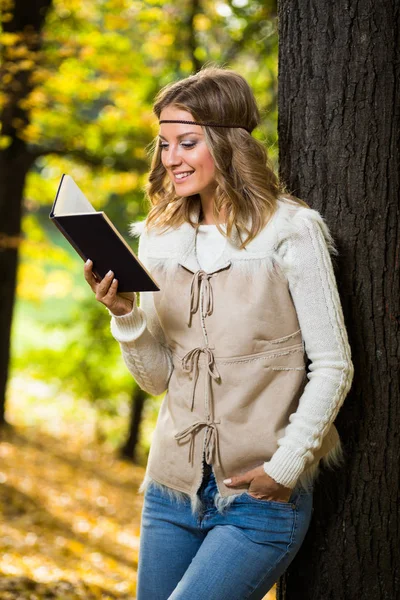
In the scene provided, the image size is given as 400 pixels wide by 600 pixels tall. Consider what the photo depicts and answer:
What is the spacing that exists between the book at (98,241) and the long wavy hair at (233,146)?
1.09ft

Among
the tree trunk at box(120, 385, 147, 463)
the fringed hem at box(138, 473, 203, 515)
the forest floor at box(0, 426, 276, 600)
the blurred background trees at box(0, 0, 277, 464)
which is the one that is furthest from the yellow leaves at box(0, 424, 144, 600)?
the fringed hem at box(138, 473, 203, 515)

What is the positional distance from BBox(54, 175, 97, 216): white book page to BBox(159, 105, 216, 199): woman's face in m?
0.30

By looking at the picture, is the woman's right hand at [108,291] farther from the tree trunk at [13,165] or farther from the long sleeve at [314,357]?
the tree trunk at [13,165]

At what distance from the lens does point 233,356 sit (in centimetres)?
237

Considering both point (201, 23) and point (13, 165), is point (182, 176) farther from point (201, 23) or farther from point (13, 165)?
A: point (201, 23)

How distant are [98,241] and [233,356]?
546mm

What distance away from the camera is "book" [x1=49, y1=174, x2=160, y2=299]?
2211mm

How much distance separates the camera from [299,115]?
8.74ft

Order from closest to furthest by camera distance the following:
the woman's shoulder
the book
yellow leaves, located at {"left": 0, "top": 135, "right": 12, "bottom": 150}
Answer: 1. the book
2. the woman's shoulder
3. yellow leaves, located at {"left": 0, "top": 135, "right": 12, "bottom": 150}

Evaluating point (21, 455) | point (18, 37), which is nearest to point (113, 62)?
point (18, 37)

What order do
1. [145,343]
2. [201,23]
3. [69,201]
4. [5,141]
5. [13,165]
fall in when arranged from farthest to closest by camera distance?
1. [201,23]
2. [13,165]
3. [5,141]
4. [145,343]
5. [69,201]

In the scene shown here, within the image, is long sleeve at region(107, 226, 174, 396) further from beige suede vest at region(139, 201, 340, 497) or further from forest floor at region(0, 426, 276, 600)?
forest floor at region(0, 426, 276, 600)

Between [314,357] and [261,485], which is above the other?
[314,357]

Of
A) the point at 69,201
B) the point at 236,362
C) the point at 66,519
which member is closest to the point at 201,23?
the point at 66,519
